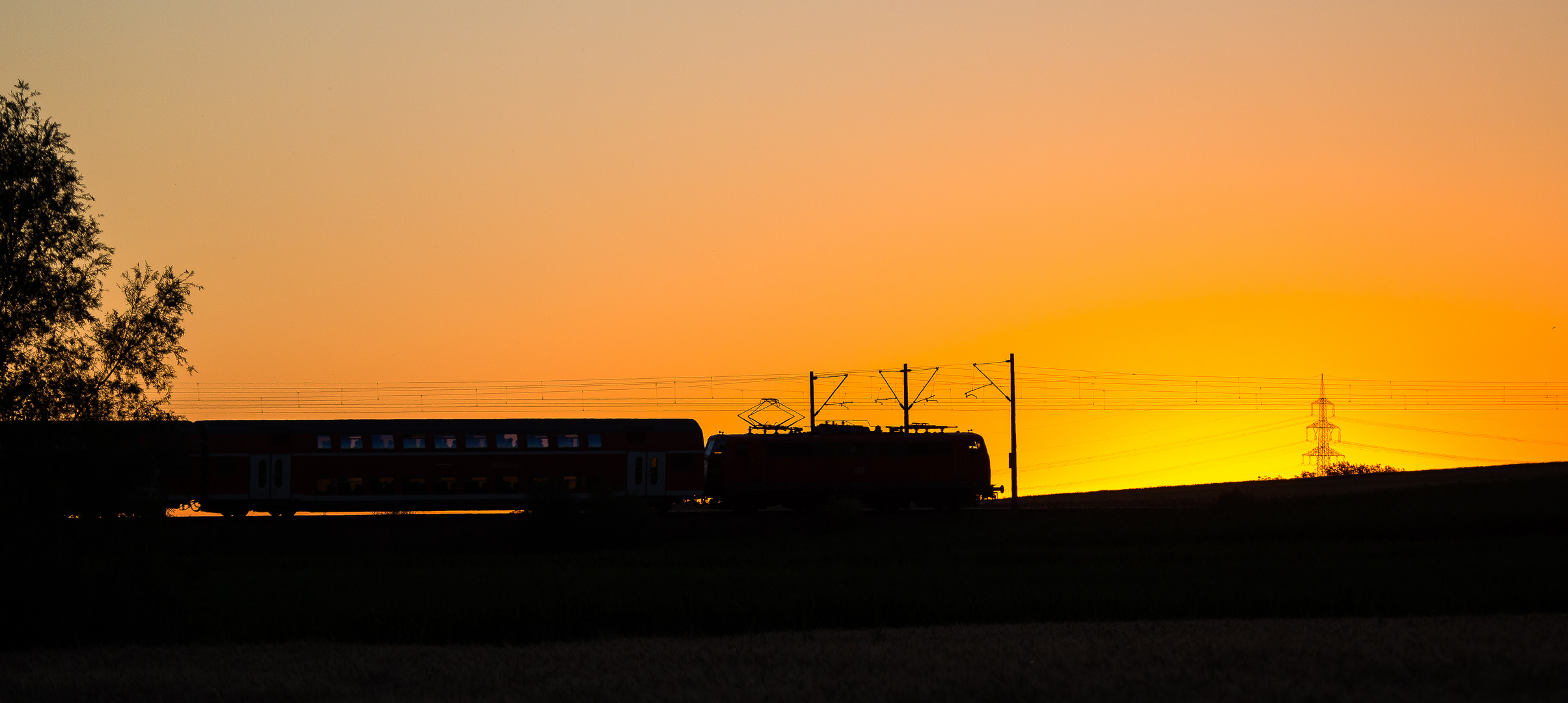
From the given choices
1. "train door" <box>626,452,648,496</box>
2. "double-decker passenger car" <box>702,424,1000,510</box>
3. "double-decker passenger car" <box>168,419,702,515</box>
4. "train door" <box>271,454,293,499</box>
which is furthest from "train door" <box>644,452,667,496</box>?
"train door" <box>271,454,293,499</box>

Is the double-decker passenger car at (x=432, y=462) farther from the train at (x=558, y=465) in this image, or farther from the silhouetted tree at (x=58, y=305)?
the silhouetted tree at (x=58, y=305)

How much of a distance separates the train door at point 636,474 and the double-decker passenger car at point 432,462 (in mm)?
38

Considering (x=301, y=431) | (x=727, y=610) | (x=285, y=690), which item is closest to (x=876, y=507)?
(x=301, y=431)

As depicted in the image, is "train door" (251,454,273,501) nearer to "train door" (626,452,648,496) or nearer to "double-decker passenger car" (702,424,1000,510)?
"train door" (626,452,648,496)

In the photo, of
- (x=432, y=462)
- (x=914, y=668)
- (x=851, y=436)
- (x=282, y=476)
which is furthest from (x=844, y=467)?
(x=914, y=668)

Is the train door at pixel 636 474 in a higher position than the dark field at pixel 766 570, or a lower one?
higher

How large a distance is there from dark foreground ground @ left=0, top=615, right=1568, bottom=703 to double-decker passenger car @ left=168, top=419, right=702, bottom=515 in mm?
31844

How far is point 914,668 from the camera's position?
13.6m

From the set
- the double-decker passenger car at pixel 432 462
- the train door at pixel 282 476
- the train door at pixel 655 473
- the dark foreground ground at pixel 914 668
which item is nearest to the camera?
the dark foreground ground at pixel 914 668

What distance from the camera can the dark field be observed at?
2338 cm

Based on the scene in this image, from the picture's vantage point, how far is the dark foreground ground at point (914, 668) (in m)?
11.6

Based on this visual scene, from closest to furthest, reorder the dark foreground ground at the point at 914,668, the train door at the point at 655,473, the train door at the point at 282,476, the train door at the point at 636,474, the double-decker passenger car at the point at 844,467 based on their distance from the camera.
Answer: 1. the dark foreground ground at the point at 914,668
2. the train door at the point at 282,476
3. the train door at the point at 636,474
4. the train door at the point at 655,473
5. the double-decker passenger car at the point at 844,467

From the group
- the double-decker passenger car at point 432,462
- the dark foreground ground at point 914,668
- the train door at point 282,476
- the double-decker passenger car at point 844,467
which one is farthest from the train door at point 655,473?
the dark foreground ground at point 914,668

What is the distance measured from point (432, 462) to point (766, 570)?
69.2 feet
